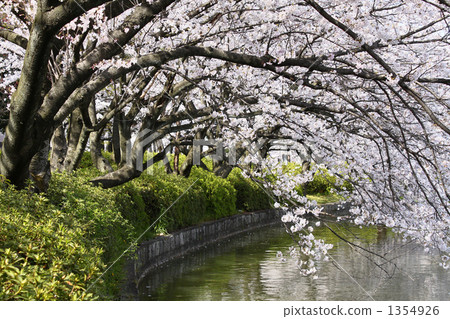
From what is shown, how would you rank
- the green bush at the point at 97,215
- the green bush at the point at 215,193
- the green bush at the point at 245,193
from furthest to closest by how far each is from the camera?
the green bush at the point at 245,193, the green bush at the point at 215,193, the green bush at the point at 97,215

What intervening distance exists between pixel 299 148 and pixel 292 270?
27.5ft

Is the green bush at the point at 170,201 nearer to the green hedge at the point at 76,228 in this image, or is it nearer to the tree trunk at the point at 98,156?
the green hedge at the point at 76,228

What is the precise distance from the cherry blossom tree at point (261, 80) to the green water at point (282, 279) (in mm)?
649

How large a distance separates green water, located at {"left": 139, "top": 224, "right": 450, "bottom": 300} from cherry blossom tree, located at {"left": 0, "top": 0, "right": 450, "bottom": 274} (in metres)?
0.65

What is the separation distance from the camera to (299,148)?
17.9 m

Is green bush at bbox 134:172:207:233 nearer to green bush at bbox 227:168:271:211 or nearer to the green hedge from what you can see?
the green hedge

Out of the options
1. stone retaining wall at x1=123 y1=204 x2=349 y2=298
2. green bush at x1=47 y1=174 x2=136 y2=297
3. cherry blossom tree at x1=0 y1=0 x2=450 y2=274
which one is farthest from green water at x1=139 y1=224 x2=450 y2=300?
green bush at x1=47 y1=174 x2=136 y2=297

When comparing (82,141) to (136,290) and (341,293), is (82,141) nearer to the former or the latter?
(136,290)

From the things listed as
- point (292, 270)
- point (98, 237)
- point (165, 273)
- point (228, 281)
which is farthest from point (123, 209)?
point (292, 270)

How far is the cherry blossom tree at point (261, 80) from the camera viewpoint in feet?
18.1

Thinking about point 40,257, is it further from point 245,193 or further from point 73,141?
point 245,193

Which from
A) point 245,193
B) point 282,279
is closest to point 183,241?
point 282,279

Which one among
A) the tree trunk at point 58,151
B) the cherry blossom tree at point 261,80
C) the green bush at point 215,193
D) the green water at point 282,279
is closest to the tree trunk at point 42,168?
the cherry blossom tree at point 261,80

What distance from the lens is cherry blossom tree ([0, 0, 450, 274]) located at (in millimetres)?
5504
